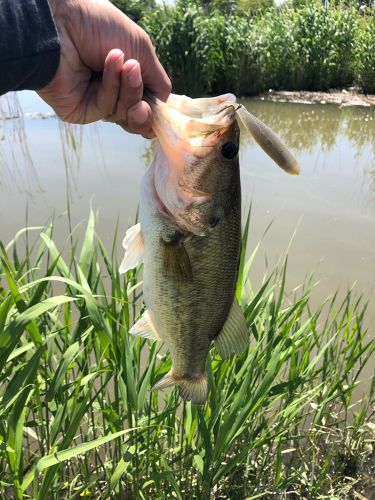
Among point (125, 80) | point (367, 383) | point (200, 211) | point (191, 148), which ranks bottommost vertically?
point (367, 383)

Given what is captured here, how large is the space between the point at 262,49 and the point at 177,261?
50.7 feet

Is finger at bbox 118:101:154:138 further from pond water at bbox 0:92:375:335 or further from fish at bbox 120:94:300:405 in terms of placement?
pond water at bbox 0:92:375:335

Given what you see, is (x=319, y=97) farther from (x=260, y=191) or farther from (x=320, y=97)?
(x=260, y=191)

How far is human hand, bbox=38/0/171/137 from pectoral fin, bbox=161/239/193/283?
353mm

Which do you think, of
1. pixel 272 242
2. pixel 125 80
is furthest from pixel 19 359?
pixel 272 242

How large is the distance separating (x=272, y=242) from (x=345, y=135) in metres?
7.10

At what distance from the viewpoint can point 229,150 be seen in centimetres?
127

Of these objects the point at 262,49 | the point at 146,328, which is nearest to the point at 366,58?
the point at 262,49

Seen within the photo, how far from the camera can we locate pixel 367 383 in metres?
3.37

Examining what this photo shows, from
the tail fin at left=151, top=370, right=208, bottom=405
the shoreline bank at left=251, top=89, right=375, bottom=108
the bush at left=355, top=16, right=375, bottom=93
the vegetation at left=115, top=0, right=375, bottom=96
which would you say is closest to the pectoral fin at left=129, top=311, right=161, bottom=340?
the tail fin at left=151, top=370, right=208, bottom=405

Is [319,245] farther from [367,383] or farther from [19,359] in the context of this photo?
[19,359]

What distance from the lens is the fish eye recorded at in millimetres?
1266

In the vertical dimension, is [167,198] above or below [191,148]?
below

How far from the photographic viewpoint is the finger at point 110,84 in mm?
1341
